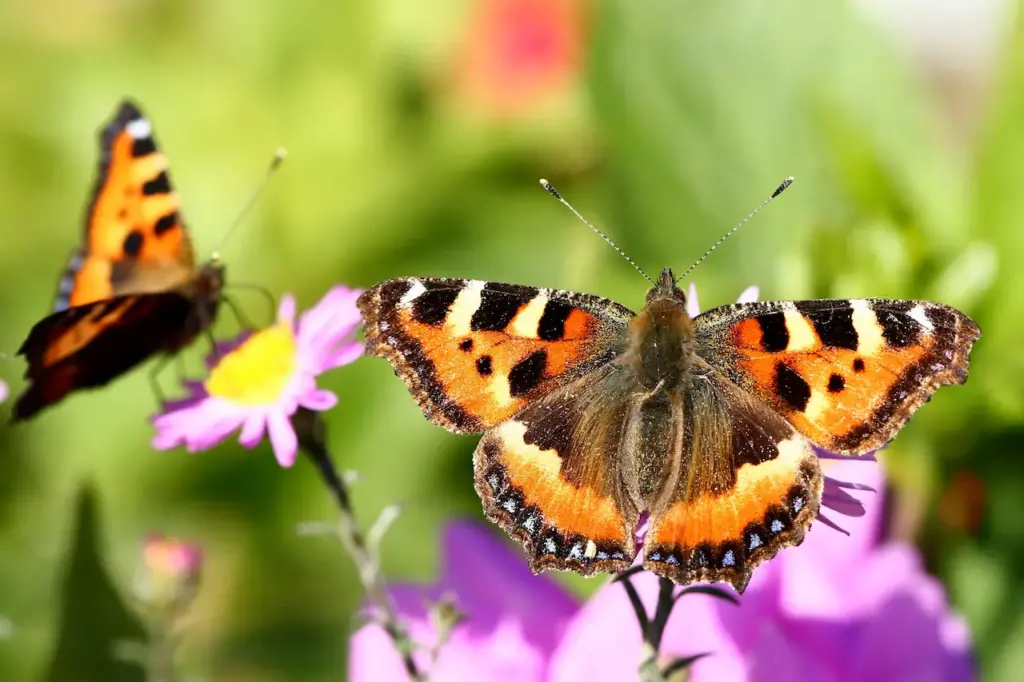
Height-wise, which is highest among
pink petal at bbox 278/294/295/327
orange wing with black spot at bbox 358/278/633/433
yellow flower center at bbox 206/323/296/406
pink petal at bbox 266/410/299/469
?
orange wing with black spot at bbox 358/278/633/433

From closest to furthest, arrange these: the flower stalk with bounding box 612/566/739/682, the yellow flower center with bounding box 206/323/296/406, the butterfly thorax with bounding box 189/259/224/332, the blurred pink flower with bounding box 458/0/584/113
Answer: the flower stalk with bounding box 612/566/739/682 < the yellow flower center with bounding box 206/323/296/406 < the butterfly thorax with bounding box 189/259/224/332 < the blurred pink flower with bounding box 458/0/584/113

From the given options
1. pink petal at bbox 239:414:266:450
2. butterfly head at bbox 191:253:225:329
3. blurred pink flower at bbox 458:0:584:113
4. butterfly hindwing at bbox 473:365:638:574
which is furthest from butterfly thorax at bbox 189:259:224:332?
blurred pink flower at bbox 458:0:584:113

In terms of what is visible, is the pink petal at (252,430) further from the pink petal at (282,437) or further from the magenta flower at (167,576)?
the magenta flower at (167,576)

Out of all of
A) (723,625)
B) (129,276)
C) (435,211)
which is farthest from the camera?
(435,211)

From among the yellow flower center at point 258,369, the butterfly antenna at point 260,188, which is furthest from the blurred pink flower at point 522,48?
the yellow flower center at point 258,369

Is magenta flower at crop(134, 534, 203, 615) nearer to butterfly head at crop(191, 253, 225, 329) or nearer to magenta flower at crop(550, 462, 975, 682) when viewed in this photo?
butterfly head at crop(191, 253, 225, 329)

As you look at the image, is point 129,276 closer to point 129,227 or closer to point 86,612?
point 129,227

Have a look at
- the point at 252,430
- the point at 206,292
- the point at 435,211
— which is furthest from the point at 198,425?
the point at 435,211
